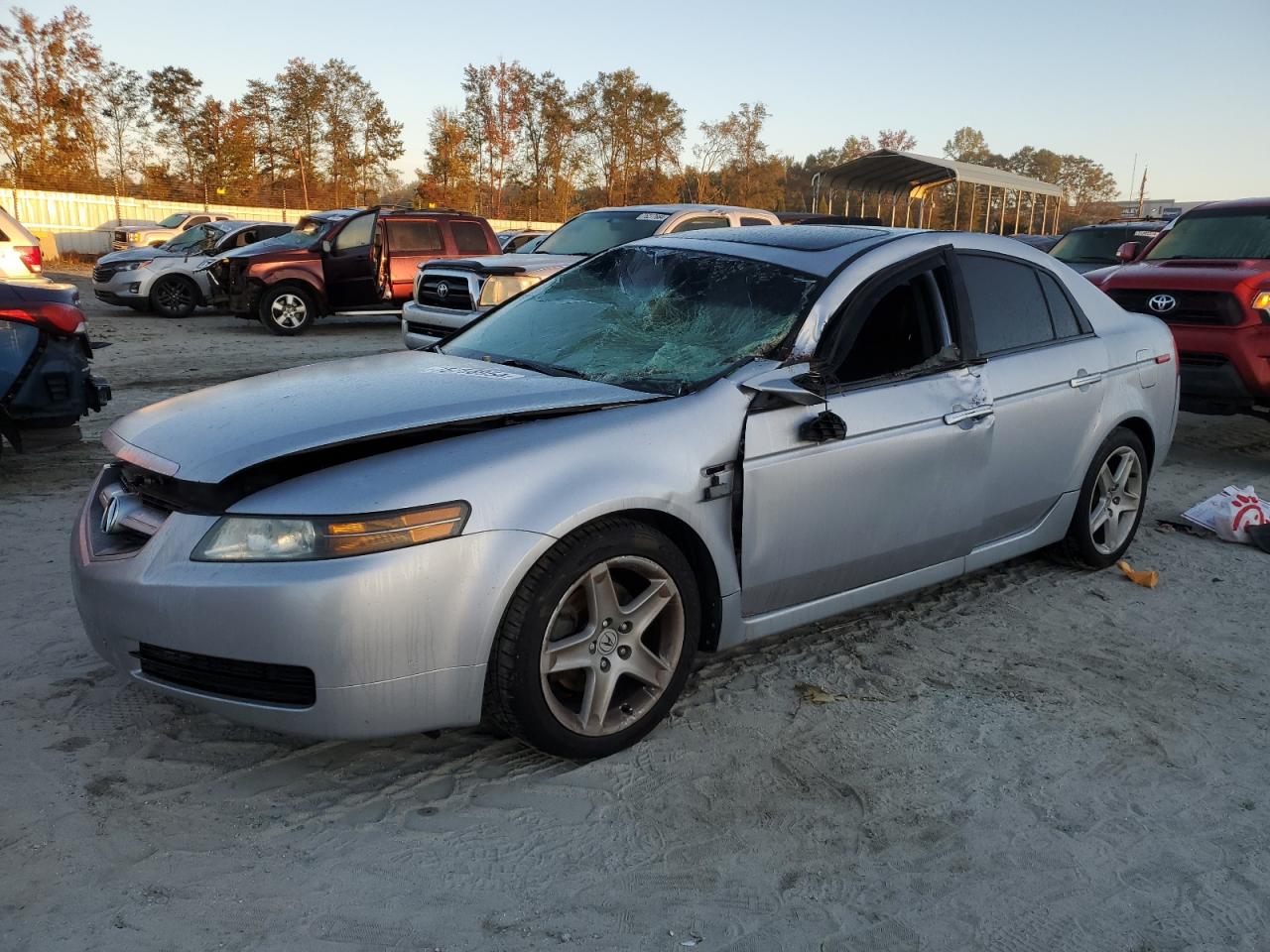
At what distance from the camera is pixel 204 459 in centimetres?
285

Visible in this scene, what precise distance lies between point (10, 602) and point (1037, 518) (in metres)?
4.43

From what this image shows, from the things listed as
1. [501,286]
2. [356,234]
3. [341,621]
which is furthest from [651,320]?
[356,234]

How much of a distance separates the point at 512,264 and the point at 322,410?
704 cm

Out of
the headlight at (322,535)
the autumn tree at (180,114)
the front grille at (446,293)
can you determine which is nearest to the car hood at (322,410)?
the headlight at (322,535)

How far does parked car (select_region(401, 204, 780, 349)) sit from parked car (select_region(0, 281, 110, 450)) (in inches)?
138

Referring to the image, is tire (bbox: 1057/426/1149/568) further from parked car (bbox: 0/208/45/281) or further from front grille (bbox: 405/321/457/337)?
parked car (bbox: 0/208/45/281)

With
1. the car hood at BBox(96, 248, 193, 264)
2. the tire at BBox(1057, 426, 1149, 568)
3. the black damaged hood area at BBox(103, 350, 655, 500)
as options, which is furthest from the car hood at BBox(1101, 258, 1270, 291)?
the car hood at BBox(96, 248, 193, 264)

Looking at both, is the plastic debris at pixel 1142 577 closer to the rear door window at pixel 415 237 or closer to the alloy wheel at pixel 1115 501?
the alloy wheel at pixel 1115 501

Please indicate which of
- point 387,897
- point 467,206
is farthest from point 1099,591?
point 467,206

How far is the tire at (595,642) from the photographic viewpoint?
2812 millimetres

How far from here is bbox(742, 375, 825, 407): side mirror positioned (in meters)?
3.29

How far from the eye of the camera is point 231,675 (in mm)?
2725

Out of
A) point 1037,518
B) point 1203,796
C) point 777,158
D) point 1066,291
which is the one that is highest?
point 777,158

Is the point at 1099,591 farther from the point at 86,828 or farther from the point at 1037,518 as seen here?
the point at 86,828
